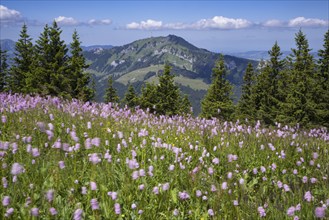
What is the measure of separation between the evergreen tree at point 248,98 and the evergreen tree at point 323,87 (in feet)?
37.9

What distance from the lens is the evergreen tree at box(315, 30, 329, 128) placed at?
42281 millimetres

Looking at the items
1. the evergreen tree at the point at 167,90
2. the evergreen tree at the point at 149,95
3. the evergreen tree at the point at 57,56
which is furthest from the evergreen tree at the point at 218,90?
the evergreen tree at the point at 57,56

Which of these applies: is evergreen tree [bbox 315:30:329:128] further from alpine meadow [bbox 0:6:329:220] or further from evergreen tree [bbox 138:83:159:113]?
alpine meadow [bbox 0:6:329:220]

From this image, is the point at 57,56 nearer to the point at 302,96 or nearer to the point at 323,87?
the point at 302,96

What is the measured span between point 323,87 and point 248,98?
16.7 m

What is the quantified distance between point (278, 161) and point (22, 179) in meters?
3.91

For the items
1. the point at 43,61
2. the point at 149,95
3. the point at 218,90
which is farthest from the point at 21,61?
the point at 218,90

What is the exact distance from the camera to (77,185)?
3697 mm

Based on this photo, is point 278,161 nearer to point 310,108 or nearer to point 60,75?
point 310,108

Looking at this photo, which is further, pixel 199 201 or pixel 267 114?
pixel 267 114

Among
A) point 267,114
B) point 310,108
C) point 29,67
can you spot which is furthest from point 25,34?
point 310,108

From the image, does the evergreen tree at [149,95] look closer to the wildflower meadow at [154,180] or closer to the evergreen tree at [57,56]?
the evergreen tree at [57,56]

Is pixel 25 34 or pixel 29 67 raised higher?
pixel 25 34

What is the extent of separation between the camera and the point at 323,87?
46.2m
